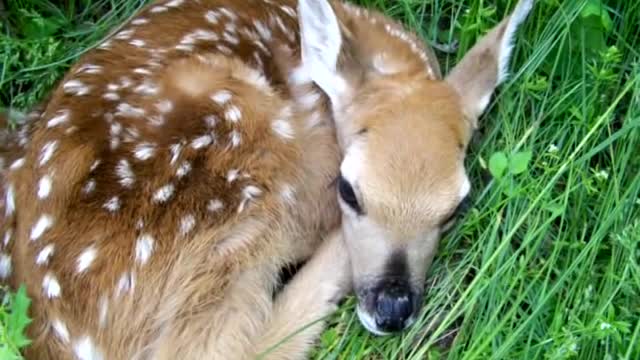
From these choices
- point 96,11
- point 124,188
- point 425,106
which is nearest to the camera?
point 124,188

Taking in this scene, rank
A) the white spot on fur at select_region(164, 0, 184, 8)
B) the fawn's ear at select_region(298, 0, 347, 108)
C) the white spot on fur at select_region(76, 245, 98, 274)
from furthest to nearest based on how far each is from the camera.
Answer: the white spot on fur at select_region(164, 0, 184, 8) → the fawn's ear at select_region(298, 0, 347, 108) → the white spot on fur at select_region(76, 245, 98, 274)

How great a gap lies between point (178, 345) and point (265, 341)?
273mm

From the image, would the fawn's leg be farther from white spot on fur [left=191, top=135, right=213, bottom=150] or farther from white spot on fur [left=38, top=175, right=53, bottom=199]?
white spot on fur [left=38, top=175, right=53, bottom=199]

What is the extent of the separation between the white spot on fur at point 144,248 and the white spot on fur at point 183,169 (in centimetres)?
20

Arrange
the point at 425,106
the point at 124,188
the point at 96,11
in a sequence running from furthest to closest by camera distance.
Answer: the point at 96,11 → the point at 425,106 → the point at 124,188

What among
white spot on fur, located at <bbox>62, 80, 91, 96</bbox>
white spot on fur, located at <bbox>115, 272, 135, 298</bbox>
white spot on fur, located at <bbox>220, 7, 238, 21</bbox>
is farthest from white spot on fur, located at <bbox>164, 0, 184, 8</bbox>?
white spot on fur, located at <bbox>115, 272, 135, 298</bbox>

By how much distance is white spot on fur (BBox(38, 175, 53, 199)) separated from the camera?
12.5ft

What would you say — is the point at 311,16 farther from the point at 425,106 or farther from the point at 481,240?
the point at 481,240

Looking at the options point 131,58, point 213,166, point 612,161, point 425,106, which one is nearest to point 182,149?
point 213,166

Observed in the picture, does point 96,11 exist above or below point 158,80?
below

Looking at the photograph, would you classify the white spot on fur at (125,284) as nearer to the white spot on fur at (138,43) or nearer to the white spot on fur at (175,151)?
the white spot on fur at (175,151)

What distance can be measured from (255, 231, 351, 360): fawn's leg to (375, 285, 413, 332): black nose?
21 centimetres

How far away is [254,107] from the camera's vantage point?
4.10m

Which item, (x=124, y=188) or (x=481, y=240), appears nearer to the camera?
(x=124, y=188)
